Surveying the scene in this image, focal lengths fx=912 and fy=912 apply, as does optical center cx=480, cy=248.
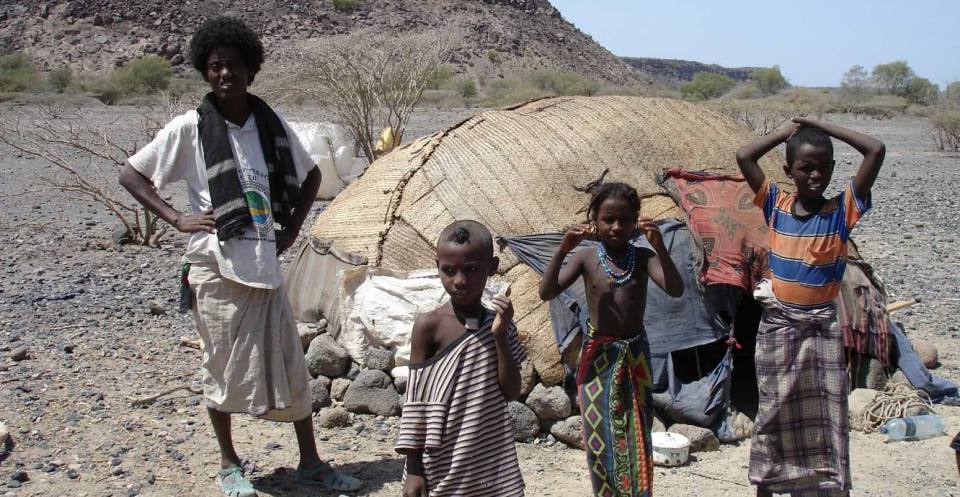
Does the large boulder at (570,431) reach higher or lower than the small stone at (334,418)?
lower

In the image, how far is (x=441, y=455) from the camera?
2727mm

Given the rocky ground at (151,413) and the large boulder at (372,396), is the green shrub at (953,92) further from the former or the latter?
the large boulder at (372,396)

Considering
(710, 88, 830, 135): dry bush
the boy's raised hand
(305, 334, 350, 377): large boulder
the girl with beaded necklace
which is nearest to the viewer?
the boy's raised hand

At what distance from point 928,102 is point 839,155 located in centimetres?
2012

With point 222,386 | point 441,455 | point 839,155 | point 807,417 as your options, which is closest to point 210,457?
point 222,386

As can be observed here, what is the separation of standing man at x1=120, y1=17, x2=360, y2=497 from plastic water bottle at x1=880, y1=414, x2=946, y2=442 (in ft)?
9.02

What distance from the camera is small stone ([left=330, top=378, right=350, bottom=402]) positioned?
16.8 ft

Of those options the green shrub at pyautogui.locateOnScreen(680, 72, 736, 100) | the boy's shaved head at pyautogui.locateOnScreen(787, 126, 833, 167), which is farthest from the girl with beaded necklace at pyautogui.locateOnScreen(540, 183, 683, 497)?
the green shrub at pyautogui.locateOnScreen(680, 72, 736, 100)

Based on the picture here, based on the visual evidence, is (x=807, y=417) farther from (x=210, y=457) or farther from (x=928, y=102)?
(x=928, y=102)

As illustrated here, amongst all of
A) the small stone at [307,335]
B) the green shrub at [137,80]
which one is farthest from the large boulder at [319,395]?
the green shrub at [137,80]

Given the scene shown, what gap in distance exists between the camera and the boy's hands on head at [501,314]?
8.42ft

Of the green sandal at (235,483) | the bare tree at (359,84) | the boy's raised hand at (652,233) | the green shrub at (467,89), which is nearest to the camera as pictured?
the boy's raised hand at (652,233)

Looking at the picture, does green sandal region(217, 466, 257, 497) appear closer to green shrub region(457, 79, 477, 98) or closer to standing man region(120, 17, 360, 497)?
standing man region(120, 17, 360, 497)

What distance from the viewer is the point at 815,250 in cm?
326
